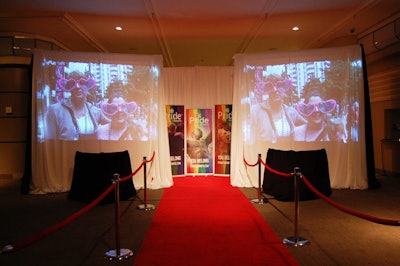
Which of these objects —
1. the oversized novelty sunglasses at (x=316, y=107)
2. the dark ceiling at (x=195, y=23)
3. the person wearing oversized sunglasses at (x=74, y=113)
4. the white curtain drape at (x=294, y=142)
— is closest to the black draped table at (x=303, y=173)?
the white curtain drape at (x=294, y=142)

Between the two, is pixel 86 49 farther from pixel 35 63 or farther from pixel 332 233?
pixel 332 233

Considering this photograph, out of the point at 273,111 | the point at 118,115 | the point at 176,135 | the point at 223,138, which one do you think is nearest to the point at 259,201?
the point at 273,111

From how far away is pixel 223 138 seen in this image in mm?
8156

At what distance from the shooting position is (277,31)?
8.03 m

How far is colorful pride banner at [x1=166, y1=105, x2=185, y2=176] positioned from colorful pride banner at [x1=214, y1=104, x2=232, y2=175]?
84 centimetres

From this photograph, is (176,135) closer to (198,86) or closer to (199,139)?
(199,139)

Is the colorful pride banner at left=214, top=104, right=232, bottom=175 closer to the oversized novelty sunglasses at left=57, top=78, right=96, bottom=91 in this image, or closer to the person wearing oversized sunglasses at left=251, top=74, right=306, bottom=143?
the person wearing oversized sunglasses at left=251, top=74, right=306, bottom=143

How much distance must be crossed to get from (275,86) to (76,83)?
4105 millimetres

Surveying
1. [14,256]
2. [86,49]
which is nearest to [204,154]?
[86,49]

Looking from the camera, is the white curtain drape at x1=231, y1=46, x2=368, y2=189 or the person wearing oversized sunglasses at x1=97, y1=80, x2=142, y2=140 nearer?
the white curtain drape at x1=231, y1=46, x2=368, y2=189

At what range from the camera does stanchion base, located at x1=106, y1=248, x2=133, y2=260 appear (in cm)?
336

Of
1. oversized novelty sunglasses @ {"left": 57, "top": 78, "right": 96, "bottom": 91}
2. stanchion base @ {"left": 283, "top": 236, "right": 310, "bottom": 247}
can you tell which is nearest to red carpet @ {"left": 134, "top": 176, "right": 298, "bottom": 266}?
stanchion base @ {"left": 283, "top": 236, "right": 310, "bottom": 247}

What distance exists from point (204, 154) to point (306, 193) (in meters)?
3.12

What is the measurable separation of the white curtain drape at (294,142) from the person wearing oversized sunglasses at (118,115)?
7.18 feet
